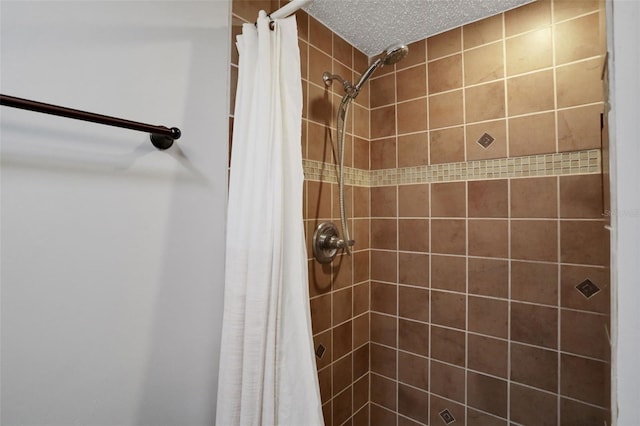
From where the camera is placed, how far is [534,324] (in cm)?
111

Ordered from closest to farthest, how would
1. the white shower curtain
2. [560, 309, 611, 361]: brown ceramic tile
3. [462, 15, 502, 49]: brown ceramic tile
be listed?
the white shower curtain, [560, 309, 611, 361]: brown ceramic tile, [462, 15, 502, 49]: brown ceramic tile

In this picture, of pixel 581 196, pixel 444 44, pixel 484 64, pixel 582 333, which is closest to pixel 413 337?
pixel 582 333

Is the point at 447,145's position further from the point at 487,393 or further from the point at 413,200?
the point at 487,393

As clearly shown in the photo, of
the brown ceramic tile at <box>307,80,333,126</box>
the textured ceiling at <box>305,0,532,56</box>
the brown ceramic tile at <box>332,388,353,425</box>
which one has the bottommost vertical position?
the brown ceramic tile at <box>332,388,353,425</box>

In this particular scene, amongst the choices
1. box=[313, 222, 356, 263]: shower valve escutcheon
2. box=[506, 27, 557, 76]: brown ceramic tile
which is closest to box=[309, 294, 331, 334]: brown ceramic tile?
box=[313, 222, 356, 263]: shower valve escutcheon

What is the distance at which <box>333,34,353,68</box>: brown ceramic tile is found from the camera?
1.34m

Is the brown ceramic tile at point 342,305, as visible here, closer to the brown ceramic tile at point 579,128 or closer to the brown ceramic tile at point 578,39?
the brown ceramic tile at point 579,128

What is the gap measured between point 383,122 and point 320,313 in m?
0.98

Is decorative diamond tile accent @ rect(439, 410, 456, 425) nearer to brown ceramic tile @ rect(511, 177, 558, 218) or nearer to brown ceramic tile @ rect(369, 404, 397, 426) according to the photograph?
brown ceramic tile @ rect(369, 404, 397, 426)

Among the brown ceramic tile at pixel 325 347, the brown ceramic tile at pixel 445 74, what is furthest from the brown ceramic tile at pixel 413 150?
the brown ceramic tile at pixel 325 347

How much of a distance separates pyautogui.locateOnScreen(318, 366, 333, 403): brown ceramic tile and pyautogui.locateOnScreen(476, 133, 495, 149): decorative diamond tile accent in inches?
46.1

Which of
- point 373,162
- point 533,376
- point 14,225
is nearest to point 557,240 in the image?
point 533,376

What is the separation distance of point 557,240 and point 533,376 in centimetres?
53

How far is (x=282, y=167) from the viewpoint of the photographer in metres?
0.82
